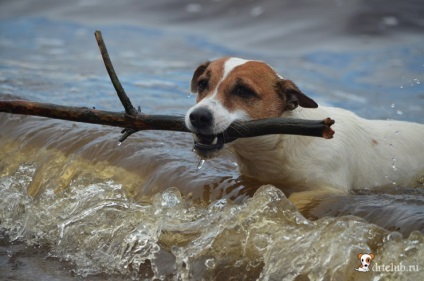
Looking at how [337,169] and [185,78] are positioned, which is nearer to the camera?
[337,169]

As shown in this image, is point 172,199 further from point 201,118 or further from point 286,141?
point 286,141

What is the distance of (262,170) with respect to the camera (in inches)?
185

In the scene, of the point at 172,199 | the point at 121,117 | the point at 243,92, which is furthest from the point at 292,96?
the point at 121,117

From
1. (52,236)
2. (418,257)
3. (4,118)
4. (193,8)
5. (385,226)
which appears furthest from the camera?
(193,8)

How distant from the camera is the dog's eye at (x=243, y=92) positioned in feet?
14.2

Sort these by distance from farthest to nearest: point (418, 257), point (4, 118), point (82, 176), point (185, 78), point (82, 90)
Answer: point (185, 78)
point (82, 90)
point (4, 118)
point (82, 176)
point (418, 257)

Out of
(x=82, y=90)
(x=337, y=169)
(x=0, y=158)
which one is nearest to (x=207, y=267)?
(x=337, y=169)

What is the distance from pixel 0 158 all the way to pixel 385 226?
290cm

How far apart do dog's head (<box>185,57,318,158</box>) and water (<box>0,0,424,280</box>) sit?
0.38m

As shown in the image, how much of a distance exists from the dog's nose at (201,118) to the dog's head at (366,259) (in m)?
1.06

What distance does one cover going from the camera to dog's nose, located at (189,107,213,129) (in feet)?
13.3

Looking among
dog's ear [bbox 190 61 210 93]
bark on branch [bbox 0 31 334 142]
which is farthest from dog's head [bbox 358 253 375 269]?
dog's ear [bbox 190 61 210 93]

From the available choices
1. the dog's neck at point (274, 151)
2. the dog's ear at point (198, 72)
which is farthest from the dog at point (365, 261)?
the dog's ear at point (198, 72)

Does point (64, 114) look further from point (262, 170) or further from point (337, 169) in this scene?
point (337, 169)
